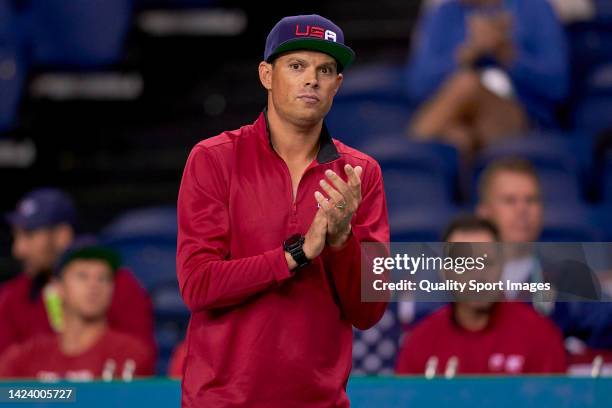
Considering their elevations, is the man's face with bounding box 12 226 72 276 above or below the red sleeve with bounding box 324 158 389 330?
below

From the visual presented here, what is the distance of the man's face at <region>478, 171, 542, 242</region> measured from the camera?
13.3ft

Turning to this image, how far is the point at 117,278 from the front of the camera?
178 inches

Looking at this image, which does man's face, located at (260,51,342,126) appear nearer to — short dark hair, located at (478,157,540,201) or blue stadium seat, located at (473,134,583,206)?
short dark hair, located at (478,157,540,201)

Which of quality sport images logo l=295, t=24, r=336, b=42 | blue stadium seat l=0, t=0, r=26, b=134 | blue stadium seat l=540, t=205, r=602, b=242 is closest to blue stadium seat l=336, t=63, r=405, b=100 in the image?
blue stadium seat l=540, t=205, r=602, b=242

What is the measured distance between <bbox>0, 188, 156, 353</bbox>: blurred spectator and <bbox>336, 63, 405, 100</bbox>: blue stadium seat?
114cm

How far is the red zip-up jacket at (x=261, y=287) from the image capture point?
2.24 m

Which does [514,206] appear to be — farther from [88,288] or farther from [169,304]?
[88,288]

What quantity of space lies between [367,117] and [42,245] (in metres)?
1.36

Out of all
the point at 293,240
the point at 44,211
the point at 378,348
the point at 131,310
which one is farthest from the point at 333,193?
the point at 44,211

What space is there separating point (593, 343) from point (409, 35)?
2.80 metres

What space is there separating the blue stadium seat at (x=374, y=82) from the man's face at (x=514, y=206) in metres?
1.01

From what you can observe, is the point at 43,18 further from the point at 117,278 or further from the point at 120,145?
the point at 117,278

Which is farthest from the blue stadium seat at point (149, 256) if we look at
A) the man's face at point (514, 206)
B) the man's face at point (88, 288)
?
the man's face at point (514, 206)

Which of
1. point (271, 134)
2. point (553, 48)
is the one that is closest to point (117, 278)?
point (553, 48)
